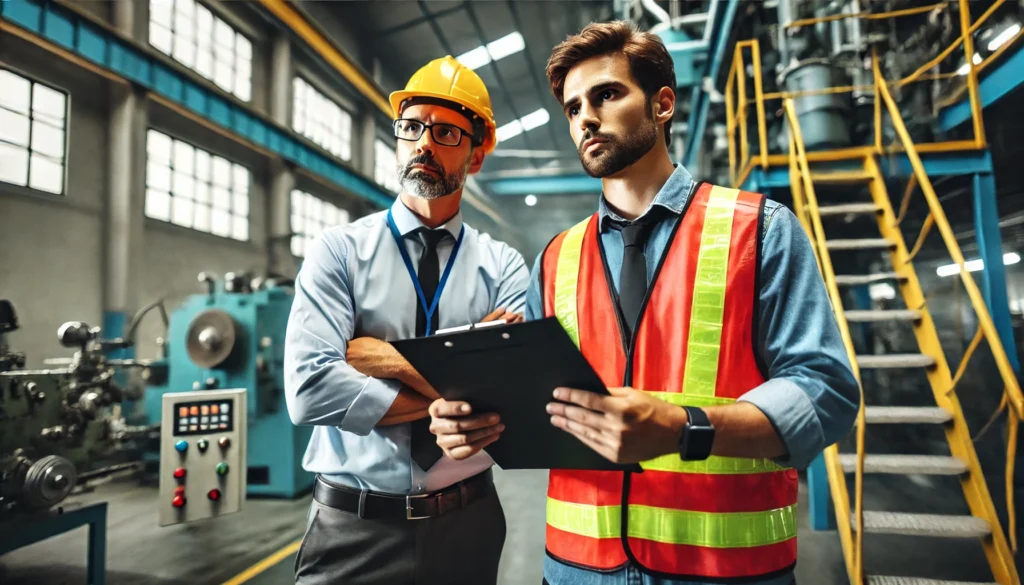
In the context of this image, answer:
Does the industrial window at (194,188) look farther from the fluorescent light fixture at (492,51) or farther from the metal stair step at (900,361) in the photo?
the metal stair step at (900,361)

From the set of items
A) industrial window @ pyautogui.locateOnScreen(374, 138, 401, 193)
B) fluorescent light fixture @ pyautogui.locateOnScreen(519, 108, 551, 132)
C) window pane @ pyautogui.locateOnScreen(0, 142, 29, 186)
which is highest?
fluorescent light fixture @ pyautogui.locateOnScreen(519, 108, 551, 132)

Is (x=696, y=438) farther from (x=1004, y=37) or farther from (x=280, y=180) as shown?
(x=280, y=180)

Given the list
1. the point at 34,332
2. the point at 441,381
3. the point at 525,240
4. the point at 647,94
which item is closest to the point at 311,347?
the point at 441,381

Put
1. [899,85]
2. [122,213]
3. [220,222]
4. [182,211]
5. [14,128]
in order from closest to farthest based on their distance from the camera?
1. [14,128]
2. [899,85]
3. [122,213]
4. [182,211]
5. [220,222]

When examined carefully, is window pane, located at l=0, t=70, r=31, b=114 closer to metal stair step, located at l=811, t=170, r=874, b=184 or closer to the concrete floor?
the concrete floor

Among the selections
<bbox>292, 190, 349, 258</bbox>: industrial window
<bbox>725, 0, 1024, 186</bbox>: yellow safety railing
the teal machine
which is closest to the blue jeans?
<bbox>725, 0, 1024, 186</bbox>: yellow safety railing

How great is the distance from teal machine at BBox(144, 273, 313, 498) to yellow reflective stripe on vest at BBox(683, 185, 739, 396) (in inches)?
170

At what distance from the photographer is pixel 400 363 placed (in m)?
1.41

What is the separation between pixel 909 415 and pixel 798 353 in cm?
259

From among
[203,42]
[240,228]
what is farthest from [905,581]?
[203,42]

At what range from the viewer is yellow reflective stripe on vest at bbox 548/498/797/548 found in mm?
968

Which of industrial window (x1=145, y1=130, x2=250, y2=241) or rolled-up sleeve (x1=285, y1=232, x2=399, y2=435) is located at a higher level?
industrial window (x1=145, y1=130, x2=250, y2=241)

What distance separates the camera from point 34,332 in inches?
133

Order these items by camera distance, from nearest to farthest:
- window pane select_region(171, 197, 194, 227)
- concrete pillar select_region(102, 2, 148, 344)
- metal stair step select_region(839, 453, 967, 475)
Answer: metal stair step select_region(839, 453, 967, 475), concrete pillar select_region(102, 2, 148, 344), window pane select_region(171, 197, 194, 227)
